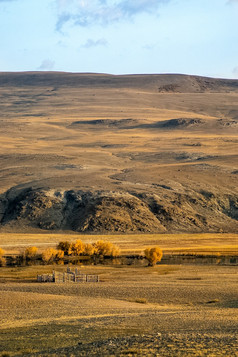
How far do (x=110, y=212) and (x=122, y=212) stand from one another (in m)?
1.65

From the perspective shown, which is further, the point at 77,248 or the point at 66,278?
the point at 77,248

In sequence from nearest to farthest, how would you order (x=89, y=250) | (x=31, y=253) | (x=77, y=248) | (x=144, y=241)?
1. (x=31, y=253)
2. (x=89, y=250)
3. (x=77, y=248)
4. (x=144, y=241)

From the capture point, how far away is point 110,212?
72.6 metres

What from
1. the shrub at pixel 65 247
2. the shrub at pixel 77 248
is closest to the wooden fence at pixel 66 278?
the shrub at pixel 77 248

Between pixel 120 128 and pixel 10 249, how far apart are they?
292 feet

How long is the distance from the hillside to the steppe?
22 centimetres

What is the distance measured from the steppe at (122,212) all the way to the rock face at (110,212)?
0.18 meters

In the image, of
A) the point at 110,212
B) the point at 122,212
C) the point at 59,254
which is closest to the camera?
the point at 59,254

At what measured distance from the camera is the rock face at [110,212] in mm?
71000

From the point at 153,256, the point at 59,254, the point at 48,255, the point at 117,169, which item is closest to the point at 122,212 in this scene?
the point at 117,169

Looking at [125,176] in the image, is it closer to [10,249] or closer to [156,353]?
[10,249]

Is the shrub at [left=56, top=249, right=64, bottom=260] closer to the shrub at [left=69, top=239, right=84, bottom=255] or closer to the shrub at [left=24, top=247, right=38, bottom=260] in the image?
the shrub at [left=24, top=247, right=38, bottom=260]

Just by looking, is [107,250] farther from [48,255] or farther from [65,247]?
[48,255]

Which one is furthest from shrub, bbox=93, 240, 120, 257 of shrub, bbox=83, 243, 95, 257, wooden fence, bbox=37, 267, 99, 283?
wooden fence, bbox=37, 267, 99, 283
